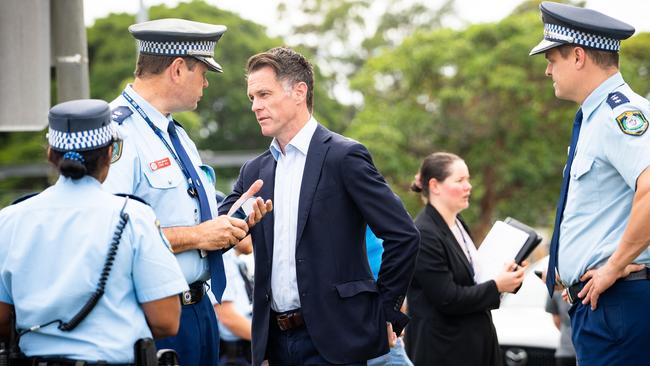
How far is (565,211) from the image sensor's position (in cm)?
484

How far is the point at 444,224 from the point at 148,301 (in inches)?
122

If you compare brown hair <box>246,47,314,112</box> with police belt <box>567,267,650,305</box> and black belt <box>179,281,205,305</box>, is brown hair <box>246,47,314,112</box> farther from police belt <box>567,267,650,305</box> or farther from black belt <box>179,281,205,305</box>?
police belt <box>567,267,650,305</box>

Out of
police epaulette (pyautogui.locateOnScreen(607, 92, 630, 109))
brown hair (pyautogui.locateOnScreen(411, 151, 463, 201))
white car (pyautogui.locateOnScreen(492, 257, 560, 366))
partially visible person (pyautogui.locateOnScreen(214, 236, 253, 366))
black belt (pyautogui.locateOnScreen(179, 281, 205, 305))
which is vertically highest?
police epaulette (pyautogui.locateOnScreen(607, 92, 630, 109))

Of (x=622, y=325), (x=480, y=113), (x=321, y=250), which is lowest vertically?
(x=480, y=113)

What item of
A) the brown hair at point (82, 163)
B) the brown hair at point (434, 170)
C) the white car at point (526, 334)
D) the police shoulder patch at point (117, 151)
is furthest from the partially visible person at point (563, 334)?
the brown hair at point (82, 163)

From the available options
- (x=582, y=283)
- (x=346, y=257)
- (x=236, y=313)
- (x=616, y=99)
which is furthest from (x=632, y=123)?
(x=236, y=313)

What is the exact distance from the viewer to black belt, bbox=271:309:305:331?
4.68 metres

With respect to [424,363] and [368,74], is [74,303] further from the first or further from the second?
[368,74]

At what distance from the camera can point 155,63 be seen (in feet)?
15.8

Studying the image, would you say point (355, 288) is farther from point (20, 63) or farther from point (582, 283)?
point (20, 63)

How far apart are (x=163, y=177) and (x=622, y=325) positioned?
224 cm

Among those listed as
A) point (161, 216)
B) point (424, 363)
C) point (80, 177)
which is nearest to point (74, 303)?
point (80, 177)

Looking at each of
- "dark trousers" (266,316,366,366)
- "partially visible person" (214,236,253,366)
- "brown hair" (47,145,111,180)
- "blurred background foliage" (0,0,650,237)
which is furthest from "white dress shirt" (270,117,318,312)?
"blurred background foliage" (0,0,650,237)

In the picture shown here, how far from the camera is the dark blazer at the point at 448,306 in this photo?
621cm
